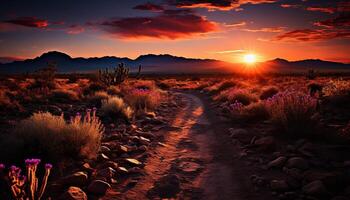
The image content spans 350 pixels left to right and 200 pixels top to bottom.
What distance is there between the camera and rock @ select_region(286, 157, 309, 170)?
5.61m

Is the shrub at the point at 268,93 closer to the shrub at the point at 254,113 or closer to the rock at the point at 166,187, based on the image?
the shrub at the point at 254,113

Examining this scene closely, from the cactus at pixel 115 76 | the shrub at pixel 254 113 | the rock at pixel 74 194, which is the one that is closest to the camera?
the rock at pixel 74 194

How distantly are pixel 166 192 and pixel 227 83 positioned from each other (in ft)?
79.8

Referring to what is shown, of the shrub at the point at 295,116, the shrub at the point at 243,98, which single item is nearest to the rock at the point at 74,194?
the shrub at the point at 295,116

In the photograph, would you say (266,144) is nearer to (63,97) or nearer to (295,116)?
(295,116)

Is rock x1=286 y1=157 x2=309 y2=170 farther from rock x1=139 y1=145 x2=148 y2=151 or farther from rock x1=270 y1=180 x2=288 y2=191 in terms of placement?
rock x1=139 y1=145 x2=148 y2=151

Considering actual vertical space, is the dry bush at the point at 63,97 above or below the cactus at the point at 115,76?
below

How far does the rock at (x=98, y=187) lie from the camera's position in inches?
191

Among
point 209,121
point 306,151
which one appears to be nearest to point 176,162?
point 306,151

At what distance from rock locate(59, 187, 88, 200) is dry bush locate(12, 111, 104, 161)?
149cm

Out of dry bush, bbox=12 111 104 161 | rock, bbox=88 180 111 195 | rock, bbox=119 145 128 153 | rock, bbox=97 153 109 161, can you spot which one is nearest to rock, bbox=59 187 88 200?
rock, bbox=88 180 111 195

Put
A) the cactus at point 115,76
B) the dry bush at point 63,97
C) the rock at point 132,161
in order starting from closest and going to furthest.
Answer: the rock at point 132,161 → the dry bush at point 63,97 → the cactus at point 115,76

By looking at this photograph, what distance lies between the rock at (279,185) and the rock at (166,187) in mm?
1713

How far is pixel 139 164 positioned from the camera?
6438 millimetres
